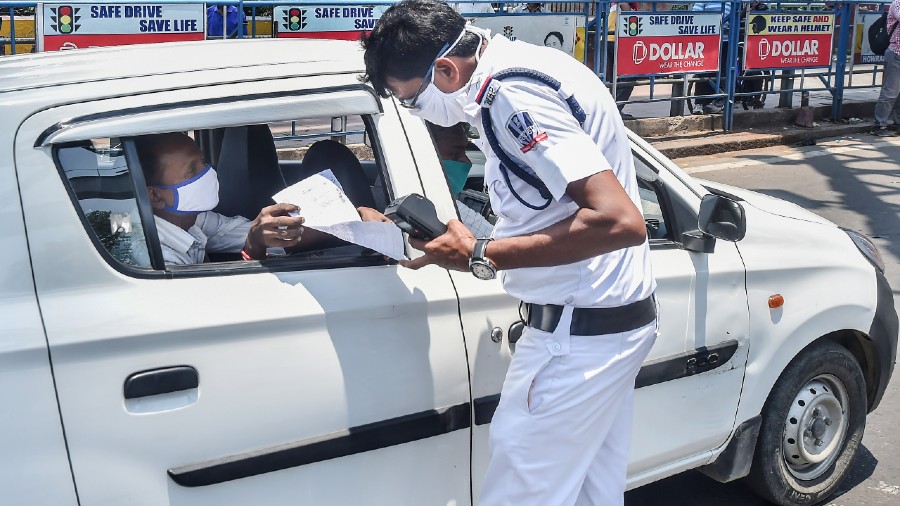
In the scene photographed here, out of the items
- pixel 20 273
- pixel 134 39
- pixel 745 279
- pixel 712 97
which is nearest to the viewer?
pixel 20 273

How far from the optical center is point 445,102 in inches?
93.9

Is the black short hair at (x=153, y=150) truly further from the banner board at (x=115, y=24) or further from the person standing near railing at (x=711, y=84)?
the person standing near railing at (x=711, y=84)

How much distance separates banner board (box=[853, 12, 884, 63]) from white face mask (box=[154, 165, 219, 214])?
11940mm

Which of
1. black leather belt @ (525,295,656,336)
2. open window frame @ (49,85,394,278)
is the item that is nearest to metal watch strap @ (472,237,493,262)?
black leather belt @ (525,295,656,336)

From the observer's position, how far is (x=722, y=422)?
3279 millimetres

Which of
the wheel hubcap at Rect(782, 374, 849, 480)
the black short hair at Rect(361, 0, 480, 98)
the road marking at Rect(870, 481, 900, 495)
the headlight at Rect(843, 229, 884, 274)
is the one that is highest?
the black short hair at Rect(361, 0, 480, 98)

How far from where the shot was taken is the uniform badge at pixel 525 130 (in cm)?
217

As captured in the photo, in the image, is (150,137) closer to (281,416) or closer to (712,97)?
(281,416)

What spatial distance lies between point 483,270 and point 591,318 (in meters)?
0.31

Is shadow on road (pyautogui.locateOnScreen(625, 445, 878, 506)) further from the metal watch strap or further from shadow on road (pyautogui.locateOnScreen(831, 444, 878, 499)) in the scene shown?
the metal watch strap

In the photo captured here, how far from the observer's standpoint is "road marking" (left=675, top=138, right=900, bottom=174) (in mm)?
10430

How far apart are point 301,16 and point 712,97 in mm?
5123

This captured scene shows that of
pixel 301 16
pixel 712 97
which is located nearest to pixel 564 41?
pixel 712 97

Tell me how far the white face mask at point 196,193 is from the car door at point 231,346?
0.30m
